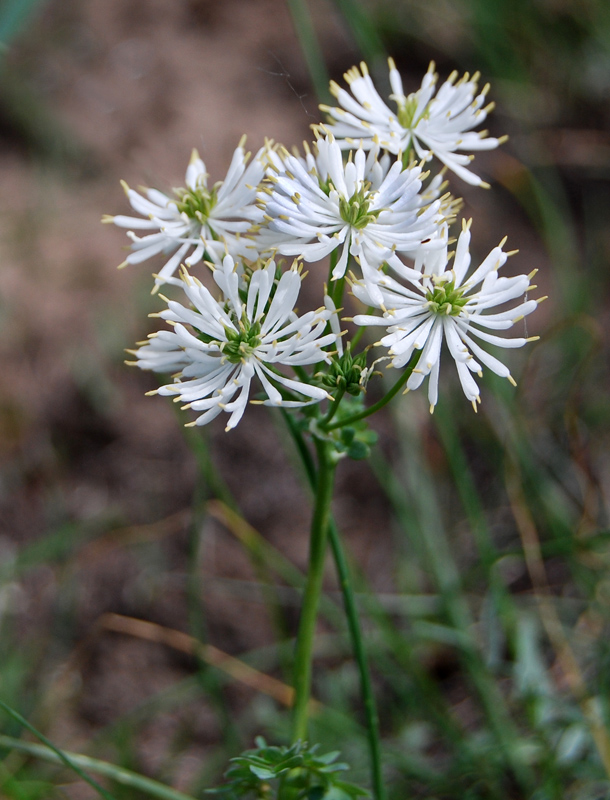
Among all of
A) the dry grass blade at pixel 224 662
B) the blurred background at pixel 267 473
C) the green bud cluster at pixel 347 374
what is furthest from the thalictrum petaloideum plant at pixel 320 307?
the dry grass blade at pixel 224 662

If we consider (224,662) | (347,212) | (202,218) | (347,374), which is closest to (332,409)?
(347,374)

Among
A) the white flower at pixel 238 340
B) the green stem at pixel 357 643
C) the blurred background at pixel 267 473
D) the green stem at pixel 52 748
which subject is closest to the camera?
the white flower at pixel 238 340

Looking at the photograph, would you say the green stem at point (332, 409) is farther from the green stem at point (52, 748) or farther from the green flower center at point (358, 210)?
the green stem at point (52, 748)

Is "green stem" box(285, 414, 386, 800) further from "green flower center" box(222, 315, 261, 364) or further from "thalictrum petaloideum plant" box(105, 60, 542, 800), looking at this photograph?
"green flower center" box(222, 315, 261, 364)

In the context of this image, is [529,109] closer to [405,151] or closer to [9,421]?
[405,151]

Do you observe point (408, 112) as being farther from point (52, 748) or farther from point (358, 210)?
point (52, 748)

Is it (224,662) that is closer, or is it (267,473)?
(224,662)
